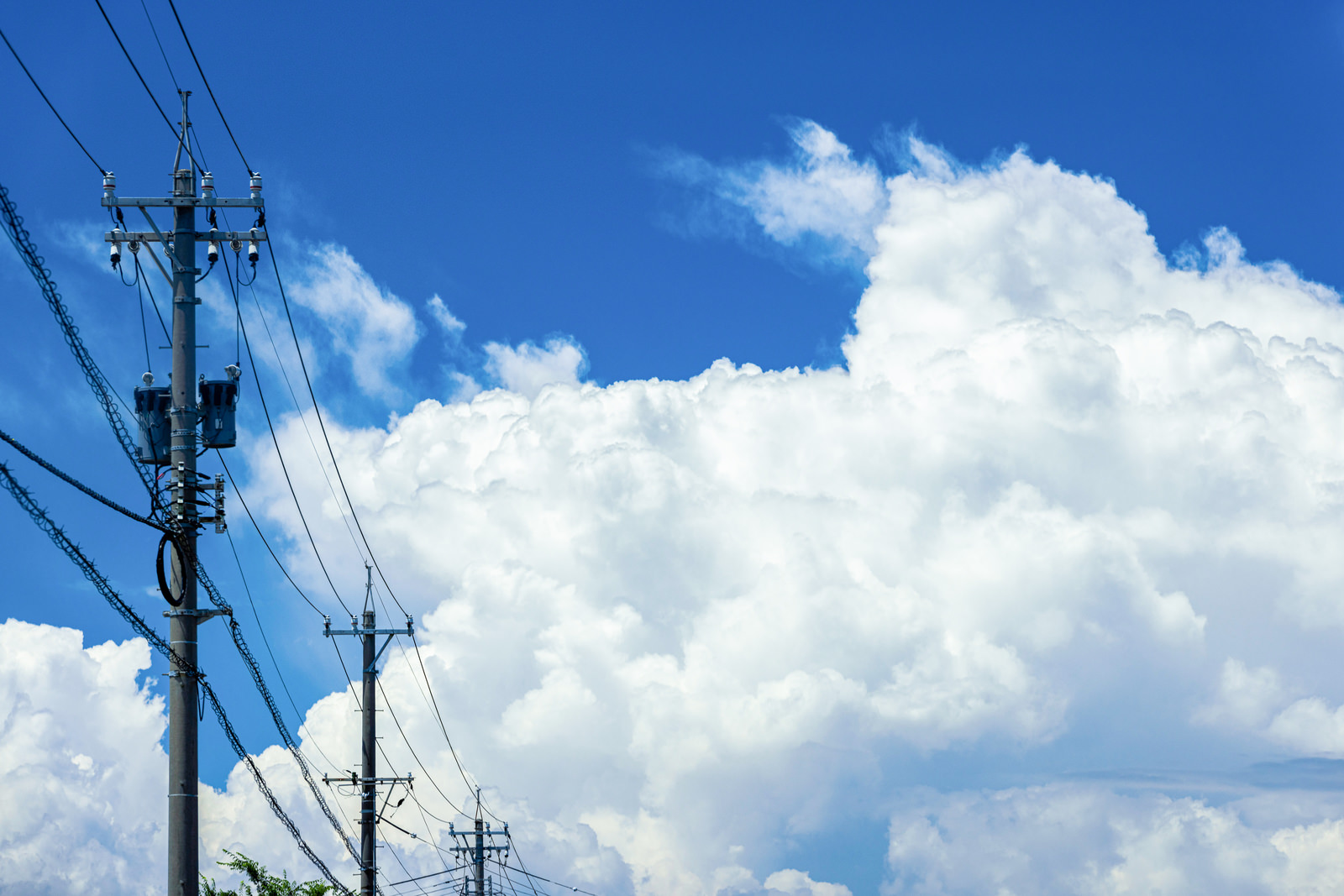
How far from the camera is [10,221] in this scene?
1967cm

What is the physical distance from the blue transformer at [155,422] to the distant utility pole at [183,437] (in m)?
0.01

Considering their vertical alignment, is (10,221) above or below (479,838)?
below

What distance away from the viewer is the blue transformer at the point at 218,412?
26750 mm

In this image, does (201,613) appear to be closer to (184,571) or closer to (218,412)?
(184,571)

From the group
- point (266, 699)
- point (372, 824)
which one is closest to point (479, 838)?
point (372, 824)

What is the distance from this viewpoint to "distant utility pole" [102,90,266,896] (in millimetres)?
24625

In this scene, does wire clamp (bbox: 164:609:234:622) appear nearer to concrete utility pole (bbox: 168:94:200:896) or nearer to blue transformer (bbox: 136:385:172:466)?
concrete utility pole (bbox: 168:94:200:896)

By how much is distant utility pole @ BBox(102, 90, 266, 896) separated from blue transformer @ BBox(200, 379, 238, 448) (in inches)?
0.6

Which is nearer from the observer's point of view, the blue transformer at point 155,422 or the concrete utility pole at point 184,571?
the concrete utility pole at point 184,571

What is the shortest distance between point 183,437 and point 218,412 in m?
1.16

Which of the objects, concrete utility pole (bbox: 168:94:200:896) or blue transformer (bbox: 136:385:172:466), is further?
blue transformer (bbox: 136:385:172:466)

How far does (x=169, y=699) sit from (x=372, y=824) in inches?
1060

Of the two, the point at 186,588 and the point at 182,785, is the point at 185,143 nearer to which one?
the point at 186,588

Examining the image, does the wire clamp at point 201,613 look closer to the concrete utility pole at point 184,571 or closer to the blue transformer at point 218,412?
the concrete utility pole at point 184,571
